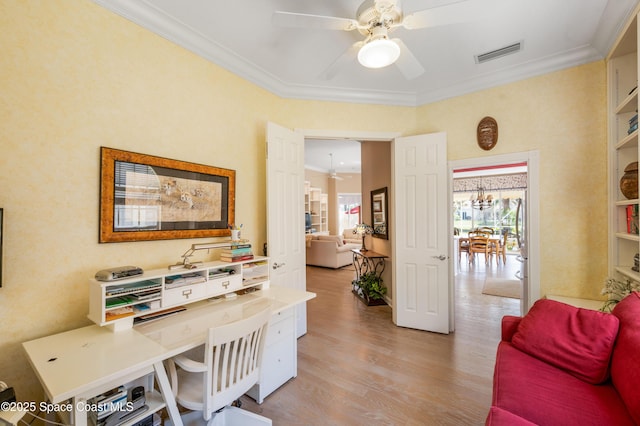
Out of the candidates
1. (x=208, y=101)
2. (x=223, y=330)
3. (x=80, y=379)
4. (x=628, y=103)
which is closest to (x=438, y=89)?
(x=628, y=103)

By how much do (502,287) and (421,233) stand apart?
9.83 feet

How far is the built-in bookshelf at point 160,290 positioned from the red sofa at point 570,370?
1834 mm

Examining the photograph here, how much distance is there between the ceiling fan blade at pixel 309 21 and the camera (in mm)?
1559

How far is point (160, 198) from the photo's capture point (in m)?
2.00

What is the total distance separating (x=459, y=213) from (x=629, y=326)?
9.19 meters

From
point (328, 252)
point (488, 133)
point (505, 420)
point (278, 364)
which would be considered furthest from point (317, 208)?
point (505, 420)

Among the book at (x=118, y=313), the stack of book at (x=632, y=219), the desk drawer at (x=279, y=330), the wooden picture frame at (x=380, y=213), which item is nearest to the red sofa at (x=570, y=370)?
the stack of book at (x=632, y=219)

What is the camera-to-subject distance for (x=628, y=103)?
7.11 ft

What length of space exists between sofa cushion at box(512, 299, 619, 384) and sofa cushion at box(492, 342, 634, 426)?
0.20ft

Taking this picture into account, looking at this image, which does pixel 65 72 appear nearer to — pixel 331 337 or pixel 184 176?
pixel 184 176

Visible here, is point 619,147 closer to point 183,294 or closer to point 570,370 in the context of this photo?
point 570,370

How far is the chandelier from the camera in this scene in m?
8.47

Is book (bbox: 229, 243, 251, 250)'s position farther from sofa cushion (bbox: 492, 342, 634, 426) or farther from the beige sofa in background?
the beige sofa in background

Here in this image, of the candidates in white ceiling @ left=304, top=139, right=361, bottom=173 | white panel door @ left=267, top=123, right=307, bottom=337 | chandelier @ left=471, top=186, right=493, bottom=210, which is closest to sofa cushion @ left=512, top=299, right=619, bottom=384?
white panel door @ left=267, top=123, right=307, bottom=337
